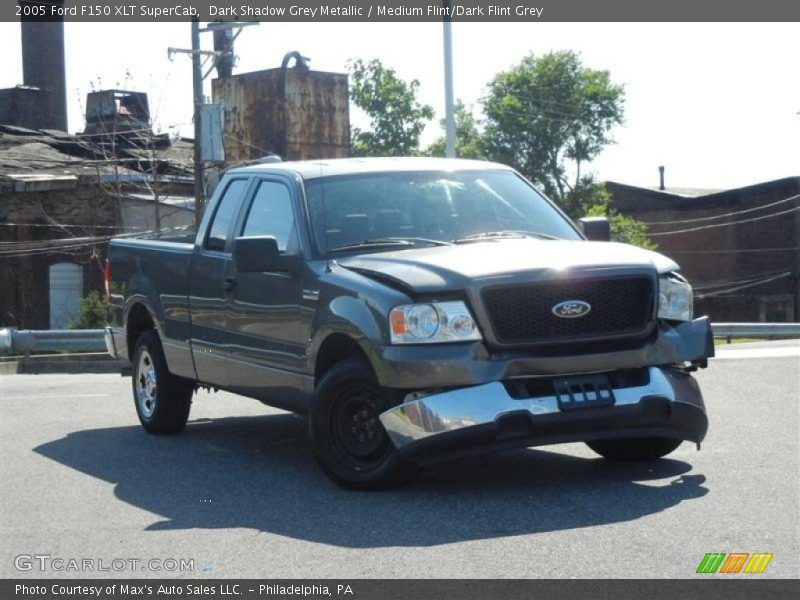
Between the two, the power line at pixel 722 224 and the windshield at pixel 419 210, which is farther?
the power line at pixel 722 224

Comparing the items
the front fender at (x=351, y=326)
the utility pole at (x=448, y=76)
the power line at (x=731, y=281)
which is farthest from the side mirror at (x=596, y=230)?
the power line at (x=731, y=281)

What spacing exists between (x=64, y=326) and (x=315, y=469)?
3247 cm

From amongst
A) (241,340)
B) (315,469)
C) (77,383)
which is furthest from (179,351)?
(77,383)

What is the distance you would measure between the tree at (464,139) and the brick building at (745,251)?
18495 millimetres

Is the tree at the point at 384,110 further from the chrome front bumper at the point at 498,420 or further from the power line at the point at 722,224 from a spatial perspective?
the chrome front bumper at the point at 498,420

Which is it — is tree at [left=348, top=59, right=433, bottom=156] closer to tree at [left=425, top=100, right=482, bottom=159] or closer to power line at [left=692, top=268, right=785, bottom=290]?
tree at [left=425, top=100, right=482, bottom=159]

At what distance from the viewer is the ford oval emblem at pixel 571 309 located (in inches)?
274

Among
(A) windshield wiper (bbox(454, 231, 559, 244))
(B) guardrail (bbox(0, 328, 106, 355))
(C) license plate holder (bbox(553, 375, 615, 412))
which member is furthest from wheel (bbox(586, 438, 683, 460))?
(B) guardrail (bbox(0, 328, 106, 355))

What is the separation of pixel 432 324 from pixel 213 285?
2741 millimetres

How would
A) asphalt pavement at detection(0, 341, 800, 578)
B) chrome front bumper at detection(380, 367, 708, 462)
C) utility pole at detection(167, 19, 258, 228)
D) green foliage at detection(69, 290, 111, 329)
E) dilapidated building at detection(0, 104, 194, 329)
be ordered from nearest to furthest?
asphalt pavement at detection(0, 341, 800, 578)
chrome front bumper at detection(380, 367, 708, 462)
green foliage at detection(69, 290, 111, 329)
utility pole at detection(167, 19, 258, 228)
dilapidated building at detection(0, 104, 194, 329)

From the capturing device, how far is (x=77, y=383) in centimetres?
1612

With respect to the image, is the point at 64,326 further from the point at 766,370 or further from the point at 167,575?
the point at 167,575

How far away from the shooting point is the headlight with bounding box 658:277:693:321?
7.29 meters

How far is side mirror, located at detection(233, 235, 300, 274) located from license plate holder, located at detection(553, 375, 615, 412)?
196 centimetres
